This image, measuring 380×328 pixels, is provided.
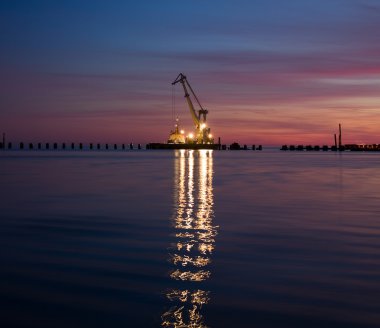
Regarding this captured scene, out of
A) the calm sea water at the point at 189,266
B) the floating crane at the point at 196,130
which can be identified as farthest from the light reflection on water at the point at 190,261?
the floating crane at the point at 196,130

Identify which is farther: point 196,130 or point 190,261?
point 196,130

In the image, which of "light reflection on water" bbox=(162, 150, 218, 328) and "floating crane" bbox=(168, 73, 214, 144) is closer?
"light reflection on water" bbox=(162, 150, 218, 328)

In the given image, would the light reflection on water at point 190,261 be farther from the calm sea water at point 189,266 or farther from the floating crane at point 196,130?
the floating crane at point 196,130

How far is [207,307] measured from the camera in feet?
23.7

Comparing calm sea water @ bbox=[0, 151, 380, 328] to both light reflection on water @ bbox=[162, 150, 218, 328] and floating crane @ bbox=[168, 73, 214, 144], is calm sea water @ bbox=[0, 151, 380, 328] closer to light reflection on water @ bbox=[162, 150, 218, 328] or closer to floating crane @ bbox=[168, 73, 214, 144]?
light reflection on water @ bbox=[162, 150, 218, 328]

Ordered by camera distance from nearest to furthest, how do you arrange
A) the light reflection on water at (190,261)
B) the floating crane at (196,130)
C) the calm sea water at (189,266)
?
the light reflection on water at (190,261) → the calm sea water at (189,266) → the floating crane at (196,130)

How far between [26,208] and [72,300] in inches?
489

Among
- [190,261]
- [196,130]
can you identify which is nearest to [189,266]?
[190,261]

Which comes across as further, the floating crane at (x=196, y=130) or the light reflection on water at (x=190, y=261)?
the floating crane at (x=196, y=130)

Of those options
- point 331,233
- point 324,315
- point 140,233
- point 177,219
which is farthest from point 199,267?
point 177,219

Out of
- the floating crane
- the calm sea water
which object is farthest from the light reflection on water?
the floating crane

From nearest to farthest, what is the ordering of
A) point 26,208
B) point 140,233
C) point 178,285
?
point 178,285 < point 140,233 < point 26,208

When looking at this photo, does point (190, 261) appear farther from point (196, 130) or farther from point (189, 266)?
point (196, 130)

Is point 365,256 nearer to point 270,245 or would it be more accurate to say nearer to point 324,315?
point 270,245
